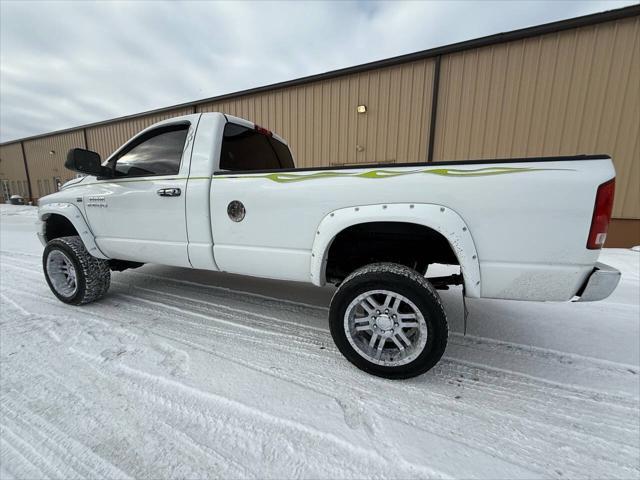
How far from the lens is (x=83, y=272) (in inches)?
111

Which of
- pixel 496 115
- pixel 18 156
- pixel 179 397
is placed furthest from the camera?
pixel 18 156

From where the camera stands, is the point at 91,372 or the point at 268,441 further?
the point at 91,372

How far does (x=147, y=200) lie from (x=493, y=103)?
743 cm

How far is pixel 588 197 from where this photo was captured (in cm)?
142

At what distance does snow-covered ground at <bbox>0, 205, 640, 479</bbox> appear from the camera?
128 cm

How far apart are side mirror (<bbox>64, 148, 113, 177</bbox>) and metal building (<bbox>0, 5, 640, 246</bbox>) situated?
626 centimetres

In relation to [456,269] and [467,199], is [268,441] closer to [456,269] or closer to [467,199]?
[467,199]

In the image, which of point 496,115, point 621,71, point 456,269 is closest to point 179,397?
point 456,269

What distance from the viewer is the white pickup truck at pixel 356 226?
1.51 meters

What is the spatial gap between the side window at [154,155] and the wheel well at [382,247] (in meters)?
1.70

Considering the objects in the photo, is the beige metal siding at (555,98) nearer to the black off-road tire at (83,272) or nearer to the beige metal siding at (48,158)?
the black off-road tire at (83,272)

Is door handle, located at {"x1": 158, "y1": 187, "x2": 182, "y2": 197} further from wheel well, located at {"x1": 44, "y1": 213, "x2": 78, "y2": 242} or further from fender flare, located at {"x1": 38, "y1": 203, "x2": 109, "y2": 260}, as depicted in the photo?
wheel well, located at {"x1": 44, "y1": 213, "x2": 78, "y2": 242}

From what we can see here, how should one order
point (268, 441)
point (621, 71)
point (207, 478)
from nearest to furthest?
point (207, 478), point (268, 441), point (621, 71)

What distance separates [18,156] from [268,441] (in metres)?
30.1
